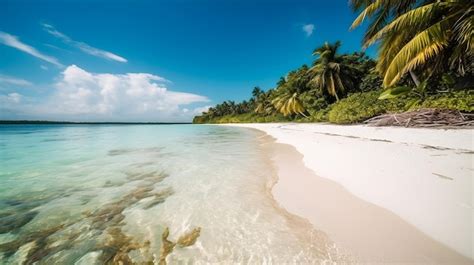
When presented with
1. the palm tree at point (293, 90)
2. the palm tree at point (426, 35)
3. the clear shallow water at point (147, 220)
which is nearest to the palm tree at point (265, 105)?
the palm tree at point (293, 90)

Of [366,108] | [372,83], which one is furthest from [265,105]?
[366,108]

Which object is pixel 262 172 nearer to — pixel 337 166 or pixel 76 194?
pixel 337 166

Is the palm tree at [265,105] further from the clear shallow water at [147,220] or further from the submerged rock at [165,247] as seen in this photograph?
the submerged rock at [165,247]

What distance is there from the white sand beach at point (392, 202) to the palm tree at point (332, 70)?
18415 mm

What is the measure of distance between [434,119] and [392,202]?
6.40 m

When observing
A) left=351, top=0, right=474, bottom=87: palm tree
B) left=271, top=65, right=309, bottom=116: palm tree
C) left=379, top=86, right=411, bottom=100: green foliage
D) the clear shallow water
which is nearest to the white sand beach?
the clear shallow water

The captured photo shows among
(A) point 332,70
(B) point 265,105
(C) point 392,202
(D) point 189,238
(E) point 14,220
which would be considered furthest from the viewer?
(B) point 265,105

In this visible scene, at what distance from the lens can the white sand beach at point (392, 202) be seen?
164 centimetres

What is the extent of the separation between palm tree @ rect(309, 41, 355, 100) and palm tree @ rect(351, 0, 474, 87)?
13466 mm

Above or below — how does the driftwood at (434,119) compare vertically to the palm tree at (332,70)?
below

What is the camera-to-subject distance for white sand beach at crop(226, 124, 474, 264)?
164cm

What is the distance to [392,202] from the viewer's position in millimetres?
2375

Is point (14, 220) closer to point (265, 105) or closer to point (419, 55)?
point (419, 55)

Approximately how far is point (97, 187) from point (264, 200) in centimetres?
315
